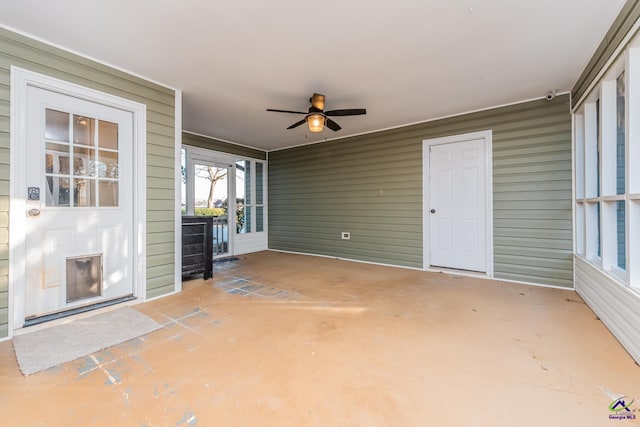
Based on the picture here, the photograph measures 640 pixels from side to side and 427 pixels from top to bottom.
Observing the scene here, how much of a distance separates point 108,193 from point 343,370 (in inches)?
115

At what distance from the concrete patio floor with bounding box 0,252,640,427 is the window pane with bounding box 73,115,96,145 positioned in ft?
5.86

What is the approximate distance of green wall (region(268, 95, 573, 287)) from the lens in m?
3.53

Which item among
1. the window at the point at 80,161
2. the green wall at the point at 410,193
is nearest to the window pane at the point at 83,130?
the window at the point at 80,161

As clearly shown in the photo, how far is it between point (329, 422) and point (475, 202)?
3.84 m

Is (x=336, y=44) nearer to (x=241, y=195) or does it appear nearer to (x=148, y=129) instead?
(x=148, y=129)

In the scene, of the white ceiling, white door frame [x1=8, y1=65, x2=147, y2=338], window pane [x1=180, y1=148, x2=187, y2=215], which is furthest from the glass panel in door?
white door frame [x1=8, y1=65, x2=147, y2=338]

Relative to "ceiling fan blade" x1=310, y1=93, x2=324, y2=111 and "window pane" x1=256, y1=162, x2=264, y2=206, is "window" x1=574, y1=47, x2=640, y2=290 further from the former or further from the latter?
"window pane" x1=256, y1=162, x2=264, y2=206

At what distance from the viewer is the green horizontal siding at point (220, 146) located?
5.14 metres

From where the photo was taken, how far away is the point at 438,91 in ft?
11.3

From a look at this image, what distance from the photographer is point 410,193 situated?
4.70 metres

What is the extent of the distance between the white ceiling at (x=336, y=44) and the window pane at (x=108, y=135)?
2.07ft

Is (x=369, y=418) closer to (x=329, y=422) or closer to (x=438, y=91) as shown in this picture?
(x=329, y=422)

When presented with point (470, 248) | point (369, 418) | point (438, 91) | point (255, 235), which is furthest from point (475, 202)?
point (255, 235)

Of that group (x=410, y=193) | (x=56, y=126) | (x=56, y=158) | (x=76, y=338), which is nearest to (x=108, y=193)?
(x=56, y=158)
